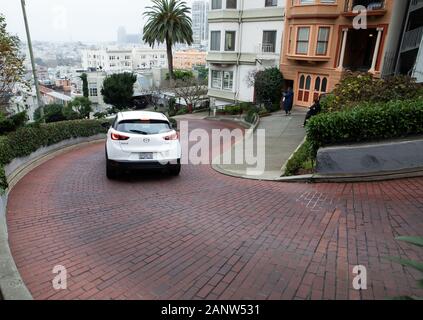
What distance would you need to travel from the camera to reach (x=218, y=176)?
8.64 m

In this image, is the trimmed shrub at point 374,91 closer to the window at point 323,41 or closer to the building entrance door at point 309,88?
the window at point 323,41

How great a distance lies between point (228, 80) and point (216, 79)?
73.7 inches

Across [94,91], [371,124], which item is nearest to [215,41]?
[371,124]

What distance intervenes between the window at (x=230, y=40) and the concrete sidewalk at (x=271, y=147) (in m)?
12.0

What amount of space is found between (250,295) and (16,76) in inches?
650

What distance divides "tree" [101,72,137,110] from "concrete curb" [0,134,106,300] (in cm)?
2999

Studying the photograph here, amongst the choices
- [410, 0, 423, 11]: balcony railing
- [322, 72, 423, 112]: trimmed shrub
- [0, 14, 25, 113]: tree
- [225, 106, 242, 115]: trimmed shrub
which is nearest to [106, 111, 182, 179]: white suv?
[322, 72, 423, 112]: trimmed shrub

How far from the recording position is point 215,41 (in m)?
29.0

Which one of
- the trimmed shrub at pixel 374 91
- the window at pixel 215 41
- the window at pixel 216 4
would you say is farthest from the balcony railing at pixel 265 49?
the trimmed shrub at pixel 374 91

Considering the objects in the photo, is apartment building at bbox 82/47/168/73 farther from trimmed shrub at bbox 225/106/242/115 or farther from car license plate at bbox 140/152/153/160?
car license plate at bbox 140/152/153/160

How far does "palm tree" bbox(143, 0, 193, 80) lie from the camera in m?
35.9

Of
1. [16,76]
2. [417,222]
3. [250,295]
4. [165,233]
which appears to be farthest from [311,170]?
[16,76]
